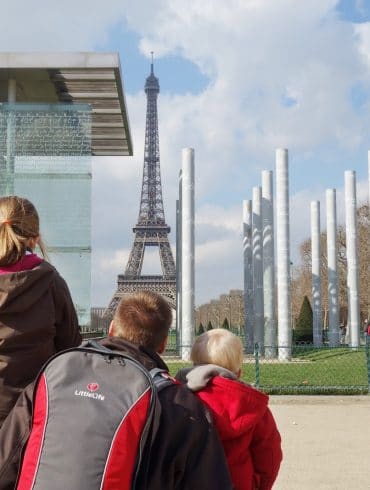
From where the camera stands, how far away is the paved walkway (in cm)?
529

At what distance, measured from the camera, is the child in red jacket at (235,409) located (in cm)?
238

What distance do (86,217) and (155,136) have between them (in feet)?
157

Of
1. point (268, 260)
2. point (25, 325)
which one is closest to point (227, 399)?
point (25, 325)

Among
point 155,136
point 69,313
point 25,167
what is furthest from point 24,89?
point 155,136

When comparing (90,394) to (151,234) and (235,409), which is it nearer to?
(235,409)

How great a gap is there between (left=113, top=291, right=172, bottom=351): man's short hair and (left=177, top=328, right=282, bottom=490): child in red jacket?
268 mm

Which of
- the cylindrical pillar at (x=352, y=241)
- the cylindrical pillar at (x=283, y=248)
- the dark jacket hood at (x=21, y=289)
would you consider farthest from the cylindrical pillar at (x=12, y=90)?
the dark jacket hood at (x=21, y=289)

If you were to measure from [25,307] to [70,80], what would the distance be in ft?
53.2

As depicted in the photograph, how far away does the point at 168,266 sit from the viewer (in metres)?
56.7

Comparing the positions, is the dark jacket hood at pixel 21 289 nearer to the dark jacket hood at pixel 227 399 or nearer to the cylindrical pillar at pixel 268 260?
the dark jacket hood at pixel 227 399

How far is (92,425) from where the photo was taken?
1.93m

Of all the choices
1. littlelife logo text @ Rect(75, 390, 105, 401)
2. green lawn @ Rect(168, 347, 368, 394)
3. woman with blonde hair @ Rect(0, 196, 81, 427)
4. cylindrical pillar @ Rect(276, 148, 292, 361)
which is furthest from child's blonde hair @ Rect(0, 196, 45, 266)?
cylindrical pillar @ Rect(276, 148, 292, 361)

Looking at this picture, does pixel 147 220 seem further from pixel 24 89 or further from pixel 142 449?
pixel 142 449

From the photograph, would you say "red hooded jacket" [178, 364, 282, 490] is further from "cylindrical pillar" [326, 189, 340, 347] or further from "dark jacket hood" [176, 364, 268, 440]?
"cylindrical pillar" [326, 189, 340, 347]
